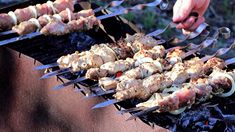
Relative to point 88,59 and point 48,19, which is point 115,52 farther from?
point 48,19

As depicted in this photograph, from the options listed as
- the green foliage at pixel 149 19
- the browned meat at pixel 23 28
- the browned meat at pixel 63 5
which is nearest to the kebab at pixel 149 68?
the browned meat at pixel 23 28

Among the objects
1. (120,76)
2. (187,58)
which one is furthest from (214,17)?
(120,76)

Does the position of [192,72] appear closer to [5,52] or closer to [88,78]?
[88,78]

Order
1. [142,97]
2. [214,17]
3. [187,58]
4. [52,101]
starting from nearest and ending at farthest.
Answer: [142,97] < [52,101] < [187,58] < [214,17]

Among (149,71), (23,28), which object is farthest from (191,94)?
(23,28)

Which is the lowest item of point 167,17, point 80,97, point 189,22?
point 167,17

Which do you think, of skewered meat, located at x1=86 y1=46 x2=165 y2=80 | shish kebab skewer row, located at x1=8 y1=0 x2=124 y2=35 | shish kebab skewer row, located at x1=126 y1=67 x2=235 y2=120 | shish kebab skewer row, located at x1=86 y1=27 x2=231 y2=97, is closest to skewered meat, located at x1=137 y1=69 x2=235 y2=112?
shish kebab skewer row, located at x1=126 y1=67 x2=235 y2=120

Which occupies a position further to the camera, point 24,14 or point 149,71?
point 24,14
